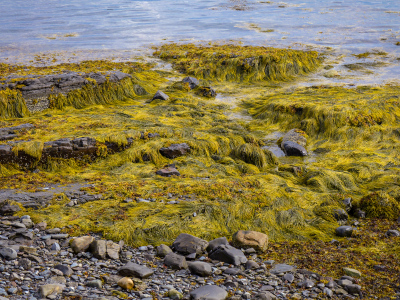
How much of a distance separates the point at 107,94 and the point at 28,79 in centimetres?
208

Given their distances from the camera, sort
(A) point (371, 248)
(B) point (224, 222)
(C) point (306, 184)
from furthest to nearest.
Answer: (C) point (306, 184) → (B) point (224, 222) → (A) point (371, 248)

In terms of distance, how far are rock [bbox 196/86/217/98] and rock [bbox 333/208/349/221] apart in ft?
21.5

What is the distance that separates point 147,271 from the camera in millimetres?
3961

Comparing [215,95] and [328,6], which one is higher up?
[328,6]

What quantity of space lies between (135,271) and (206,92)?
328 inches

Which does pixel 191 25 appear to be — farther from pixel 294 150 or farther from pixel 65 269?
pixel 65 269

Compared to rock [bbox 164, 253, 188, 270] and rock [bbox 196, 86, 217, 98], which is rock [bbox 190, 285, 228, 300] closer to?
rock [bbox 164, 253, 188, 270]

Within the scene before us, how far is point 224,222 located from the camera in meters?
5.39

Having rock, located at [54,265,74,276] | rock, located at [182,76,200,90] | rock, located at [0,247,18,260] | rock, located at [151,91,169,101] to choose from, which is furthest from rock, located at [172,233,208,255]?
rock, located at [182,76,200,90]

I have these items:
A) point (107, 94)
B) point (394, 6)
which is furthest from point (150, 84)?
point (394, 6)

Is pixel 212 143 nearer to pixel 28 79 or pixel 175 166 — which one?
pixel 175 166

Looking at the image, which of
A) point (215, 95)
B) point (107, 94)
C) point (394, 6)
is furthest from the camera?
point (394, 6)

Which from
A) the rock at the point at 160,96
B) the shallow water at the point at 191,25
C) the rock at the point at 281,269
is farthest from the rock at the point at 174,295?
the shallow water at the point at 191,25

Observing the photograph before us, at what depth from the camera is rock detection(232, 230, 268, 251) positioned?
15.4 ft
